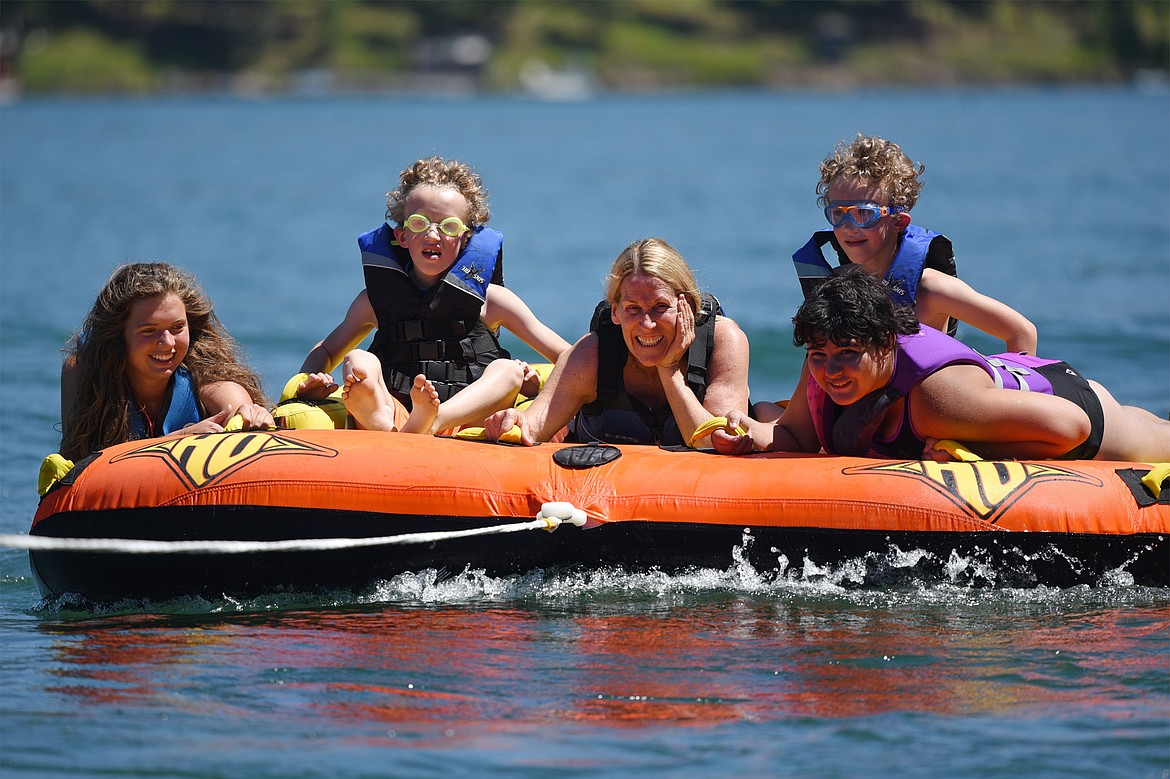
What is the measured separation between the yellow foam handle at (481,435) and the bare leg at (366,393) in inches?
12.2

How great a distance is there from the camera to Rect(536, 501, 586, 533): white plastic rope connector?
5.28 meters

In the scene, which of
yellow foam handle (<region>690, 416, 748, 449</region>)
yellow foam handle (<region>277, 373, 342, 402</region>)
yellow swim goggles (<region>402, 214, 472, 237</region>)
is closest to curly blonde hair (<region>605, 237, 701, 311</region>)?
yellow foam handle (<region>690, 416, 748, 449</region>)

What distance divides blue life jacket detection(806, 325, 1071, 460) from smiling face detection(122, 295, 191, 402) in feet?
8.29

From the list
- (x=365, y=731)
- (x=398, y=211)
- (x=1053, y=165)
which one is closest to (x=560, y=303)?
(x=398, y=211)

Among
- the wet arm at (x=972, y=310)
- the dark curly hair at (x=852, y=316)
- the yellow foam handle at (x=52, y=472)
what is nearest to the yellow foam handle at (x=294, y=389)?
the yellow foam handle at (x=52, y=472)

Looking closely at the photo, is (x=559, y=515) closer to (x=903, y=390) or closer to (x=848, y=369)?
(x=848, y=369)

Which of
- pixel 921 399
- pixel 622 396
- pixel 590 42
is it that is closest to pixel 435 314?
pixel 622 396

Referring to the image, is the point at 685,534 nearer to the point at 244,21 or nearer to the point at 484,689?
the point at 484,689

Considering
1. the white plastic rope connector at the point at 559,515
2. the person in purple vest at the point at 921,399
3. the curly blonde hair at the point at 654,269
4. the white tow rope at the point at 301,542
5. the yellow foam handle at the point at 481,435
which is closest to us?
the white tow rope at the point at 301,542

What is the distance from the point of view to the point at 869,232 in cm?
609

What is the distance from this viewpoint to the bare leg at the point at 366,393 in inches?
231

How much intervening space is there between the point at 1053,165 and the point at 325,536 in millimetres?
33802

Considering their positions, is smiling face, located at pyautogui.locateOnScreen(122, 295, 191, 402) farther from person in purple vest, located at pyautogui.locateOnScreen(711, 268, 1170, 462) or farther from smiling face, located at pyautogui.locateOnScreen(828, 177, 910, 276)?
smiling face, located at pyautogui.locateOnScreen(828, 177, 910, 276)

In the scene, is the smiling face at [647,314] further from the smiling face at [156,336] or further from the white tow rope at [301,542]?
the smiling face at [156,336]
